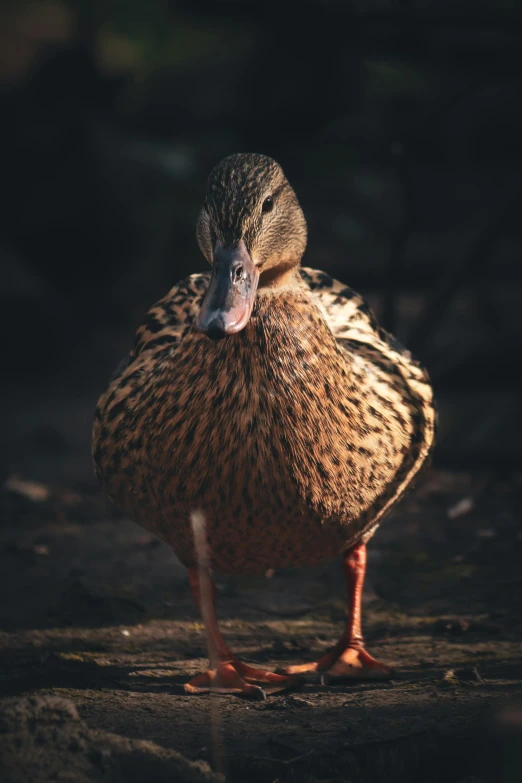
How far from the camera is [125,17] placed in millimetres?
12398

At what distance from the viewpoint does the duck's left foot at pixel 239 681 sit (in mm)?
3705

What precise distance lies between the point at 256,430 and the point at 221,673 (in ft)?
3.22

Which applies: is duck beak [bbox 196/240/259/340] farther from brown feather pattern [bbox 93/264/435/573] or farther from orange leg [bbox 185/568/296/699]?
orange leg [bbox 185/568/296/699]

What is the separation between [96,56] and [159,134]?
1.26m

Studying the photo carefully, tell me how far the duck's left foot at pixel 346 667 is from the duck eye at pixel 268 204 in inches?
67.8

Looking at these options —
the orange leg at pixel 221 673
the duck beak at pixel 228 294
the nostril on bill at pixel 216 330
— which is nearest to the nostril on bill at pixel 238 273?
the duck beak at pixel 228 294

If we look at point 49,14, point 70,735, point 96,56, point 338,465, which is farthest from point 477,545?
point 49,14

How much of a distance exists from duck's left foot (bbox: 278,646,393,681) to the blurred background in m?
2.67

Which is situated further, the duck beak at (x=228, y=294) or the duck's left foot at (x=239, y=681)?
the duck's left foot at (x=239, y=681)

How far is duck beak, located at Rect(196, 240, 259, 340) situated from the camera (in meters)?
3.12

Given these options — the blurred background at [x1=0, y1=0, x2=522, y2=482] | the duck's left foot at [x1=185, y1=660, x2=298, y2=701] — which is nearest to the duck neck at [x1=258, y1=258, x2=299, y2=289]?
the duck's left foot at [x1=185, y1=660, x2=298, y2=701]

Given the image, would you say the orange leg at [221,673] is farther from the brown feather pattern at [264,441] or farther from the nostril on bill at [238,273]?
the nostril on bill at [238,273]

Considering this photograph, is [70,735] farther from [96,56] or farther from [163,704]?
[96,56]

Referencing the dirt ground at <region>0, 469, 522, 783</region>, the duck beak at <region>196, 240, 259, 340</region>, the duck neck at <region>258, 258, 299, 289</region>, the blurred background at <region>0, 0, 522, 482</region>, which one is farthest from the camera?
the blurred background at <region>0, 0, 522, 482</region>
